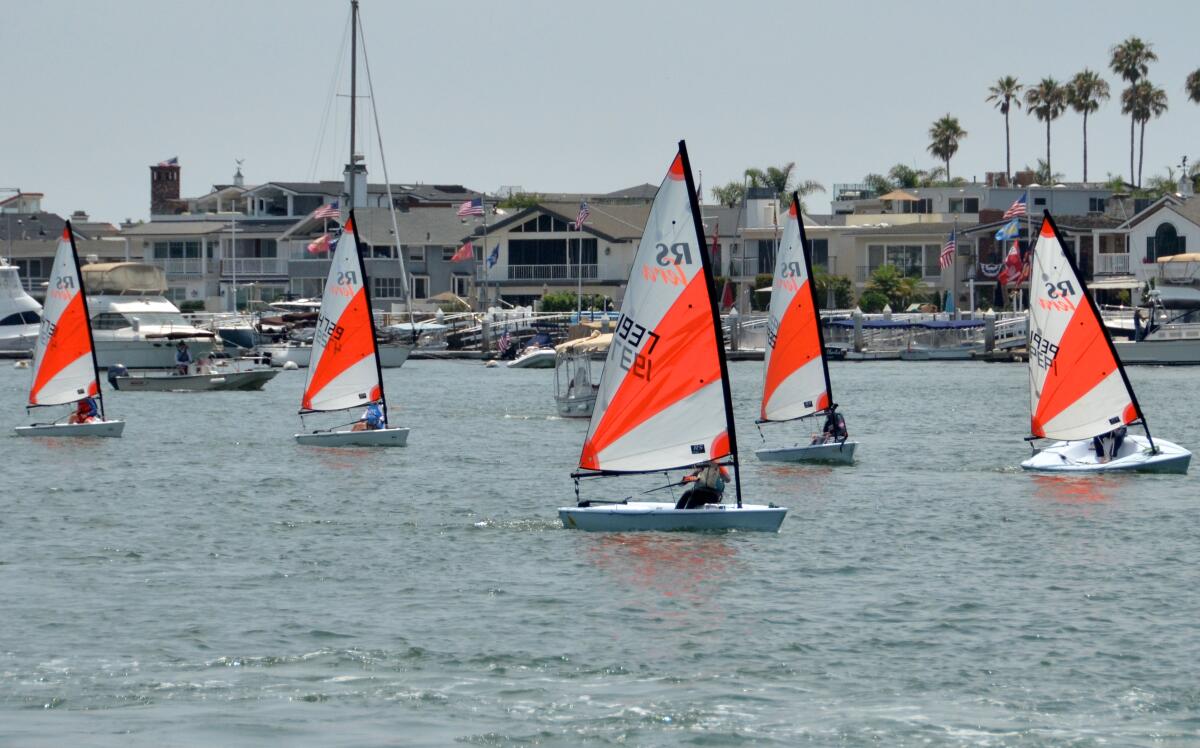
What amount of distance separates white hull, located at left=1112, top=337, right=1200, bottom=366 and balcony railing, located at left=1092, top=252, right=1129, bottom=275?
58.1 ft

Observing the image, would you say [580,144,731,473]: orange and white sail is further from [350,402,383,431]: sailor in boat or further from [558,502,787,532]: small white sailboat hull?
[350,402,383,431]: sailor in boat

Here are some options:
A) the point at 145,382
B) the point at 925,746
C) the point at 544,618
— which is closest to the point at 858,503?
the point at 544,618

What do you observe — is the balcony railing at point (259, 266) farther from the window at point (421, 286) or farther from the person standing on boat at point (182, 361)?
the person standing on boat at point (182, 361)

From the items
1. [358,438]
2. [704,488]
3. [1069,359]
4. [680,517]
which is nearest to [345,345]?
[358,438]

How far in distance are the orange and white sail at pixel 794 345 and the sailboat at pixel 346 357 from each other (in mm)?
10120

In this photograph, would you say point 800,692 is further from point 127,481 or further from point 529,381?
point 529,381

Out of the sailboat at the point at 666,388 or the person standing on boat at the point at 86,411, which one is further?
the person standing on boat at the point at 86,411

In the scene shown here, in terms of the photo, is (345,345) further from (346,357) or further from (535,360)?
(535,360)

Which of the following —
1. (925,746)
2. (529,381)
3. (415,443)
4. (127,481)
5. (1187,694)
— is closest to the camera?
(925,746)

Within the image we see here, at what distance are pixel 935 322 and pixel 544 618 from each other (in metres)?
80.3

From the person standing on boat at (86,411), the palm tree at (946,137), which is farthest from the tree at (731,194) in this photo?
the person standing on boat at (86,411)

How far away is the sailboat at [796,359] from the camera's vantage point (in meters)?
43.0

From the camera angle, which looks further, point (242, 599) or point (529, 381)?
point (529, 381)

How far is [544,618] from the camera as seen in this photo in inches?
961
